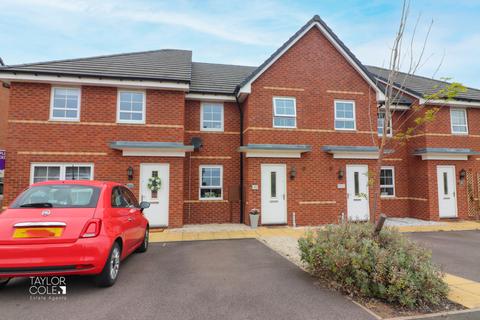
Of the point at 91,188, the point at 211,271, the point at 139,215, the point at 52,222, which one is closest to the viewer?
the point at 52,222

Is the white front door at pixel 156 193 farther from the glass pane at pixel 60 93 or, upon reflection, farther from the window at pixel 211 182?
the glass pane at pixel 60 93

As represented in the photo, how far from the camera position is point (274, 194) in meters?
9.95

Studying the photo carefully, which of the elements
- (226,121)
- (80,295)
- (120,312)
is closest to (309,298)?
(120,312)

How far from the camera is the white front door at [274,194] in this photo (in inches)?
387

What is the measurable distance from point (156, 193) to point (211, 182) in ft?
→ 7.66

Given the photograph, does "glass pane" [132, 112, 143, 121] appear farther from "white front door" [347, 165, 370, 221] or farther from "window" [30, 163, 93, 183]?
"white front door" [347, 165, 370, 221]

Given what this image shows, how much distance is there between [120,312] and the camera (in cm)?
322

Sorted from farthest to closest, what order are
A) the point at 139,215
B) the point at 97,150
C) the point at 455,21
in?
the point at 97,150 → the point at 455,21 → the point at 139,215

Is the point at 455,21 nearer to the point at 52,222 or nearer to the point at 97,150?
the point at 52,222

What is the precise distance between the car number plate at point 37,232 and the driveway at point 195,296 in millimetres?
897

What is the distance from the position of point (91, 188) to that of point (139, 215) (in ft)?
5.31

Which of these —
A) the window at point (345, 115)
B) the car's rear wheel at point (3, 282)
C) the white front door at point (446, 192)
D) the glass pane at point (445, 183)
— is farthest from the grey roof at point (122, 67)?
the glass pane at point (445, 183)

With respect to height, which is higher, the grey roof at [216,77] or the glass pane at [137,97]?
the grey roof at [216,77]

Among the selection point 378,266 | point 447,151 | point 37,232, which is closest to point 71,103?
point 37,232
